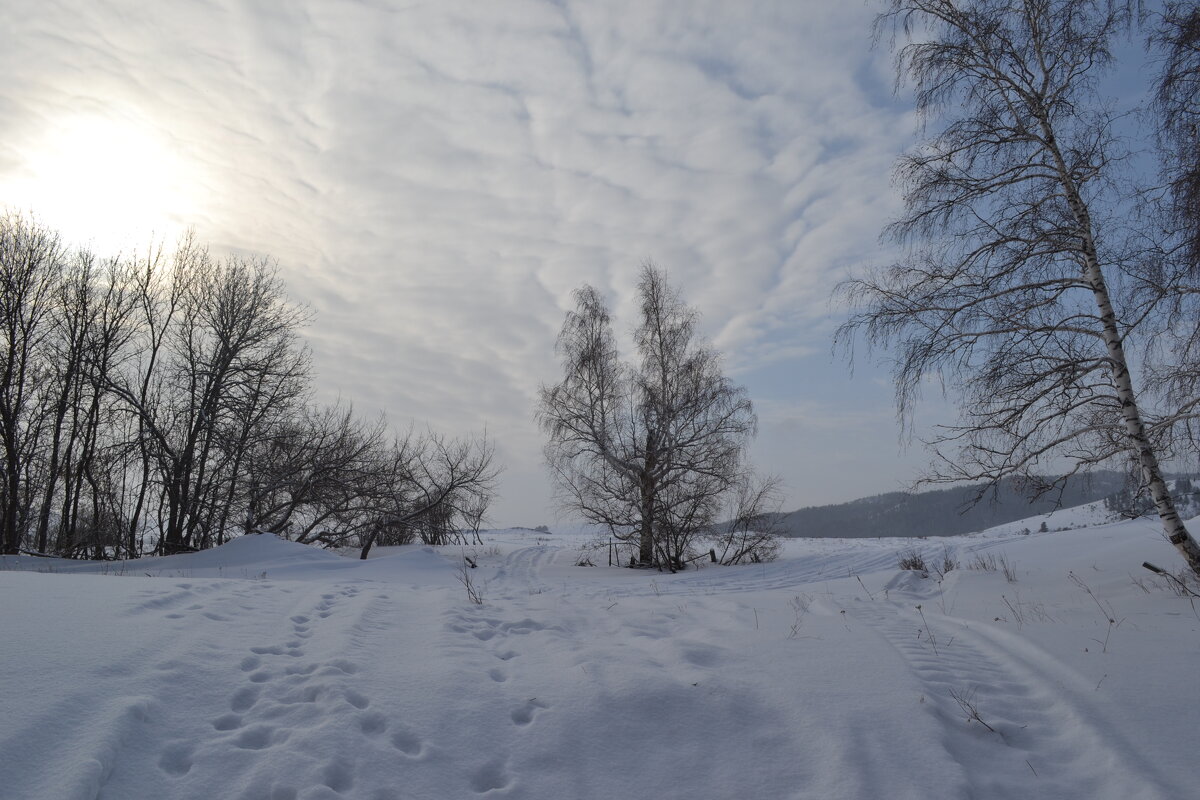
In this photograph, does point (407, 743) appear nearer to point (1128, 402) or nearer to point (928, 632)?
point (928, 632)

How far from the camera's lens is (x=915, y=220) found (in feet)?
23.0

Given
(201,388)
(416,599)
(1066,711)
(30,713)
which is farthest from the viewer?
(201,388)

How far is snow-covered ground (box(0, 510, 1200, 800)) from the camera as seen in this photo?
8.84ft

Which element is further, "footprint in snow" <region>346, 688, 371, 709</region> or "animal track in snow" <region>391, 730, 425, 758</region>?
"footprint in snow" <region>346, 688, 371, 709</region>

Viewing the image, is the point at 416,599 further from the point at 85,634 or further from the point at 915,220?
the point at 915,220

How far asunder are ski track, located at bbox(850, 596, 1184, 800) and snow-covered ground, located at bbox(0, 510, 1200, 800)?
1cm

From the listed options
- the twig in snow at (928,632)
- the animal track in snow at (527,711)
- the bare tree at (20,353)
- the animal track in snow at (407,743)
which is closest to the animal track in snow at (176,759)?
the animal track in snow at (407,743)

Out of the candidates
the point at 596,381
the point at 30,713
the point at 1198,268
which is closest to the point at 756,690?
the point at 30,713

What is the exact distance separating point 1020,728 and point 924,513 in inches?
3244

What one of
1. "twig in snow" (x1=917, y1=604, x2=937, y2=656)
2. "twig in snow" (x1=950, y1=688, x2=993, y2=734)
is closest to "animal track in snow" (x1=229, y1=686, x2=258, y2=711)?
"twig in snow" (x1=950, y1=688, x2=993, y2=734)

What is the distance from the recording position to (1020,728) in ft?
10.8

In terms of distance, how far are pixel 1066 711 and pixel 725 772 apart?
6.95ft

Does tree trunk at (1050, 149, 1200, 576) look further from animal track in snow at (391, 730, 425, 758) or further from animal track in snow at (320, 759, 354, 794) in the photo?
animal track in snow at (320, 759, 354, 794)

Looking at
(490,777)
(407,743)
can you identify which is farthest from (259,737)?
(490,777)
